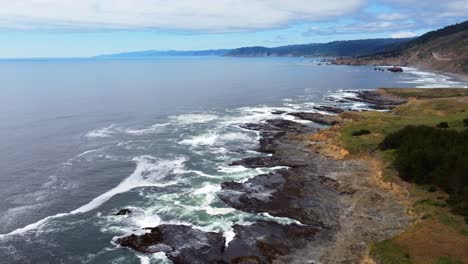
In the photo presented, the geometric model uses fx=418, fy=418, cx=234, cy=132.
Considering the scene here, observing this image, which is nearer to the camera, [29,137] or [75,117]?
[29,137]

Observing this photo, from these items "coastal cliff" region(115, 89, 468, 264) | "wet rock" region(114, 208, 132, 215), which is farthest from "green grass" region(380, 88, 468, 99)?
"wet rock" region(114, 208, 132, 215)

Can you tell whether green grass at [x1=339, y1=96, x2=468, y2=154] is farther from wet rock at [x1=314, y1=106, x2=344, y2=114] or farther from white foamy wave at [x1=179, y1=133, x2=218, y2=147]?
white foamy wave at [x1=179, y1=133, x2=218, y2=147]

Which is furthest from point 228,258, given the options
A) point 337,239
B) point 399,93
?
point 399,93

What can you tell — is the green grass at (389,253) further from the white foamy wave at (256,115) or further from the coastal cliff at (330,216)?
the white foamy wave at (256,115)

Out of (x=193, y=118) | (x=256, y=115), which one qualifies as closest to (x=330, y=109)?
(x=256, y=115)

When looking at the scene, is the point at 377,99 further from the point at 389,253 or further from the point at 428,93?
the point at 389,253

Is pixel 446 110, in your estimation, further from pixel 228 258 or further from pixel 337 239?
pixel 228 258

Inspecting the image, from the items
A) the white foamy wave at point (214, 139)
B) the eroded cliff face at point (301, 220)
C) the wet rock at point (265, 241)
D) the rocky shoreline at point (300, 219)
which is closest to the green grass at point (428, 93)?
the white foamy wave at point (214, 139)
